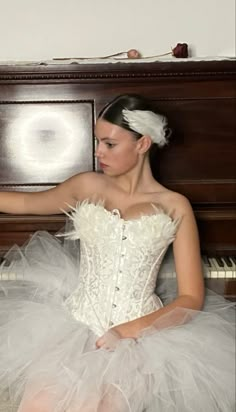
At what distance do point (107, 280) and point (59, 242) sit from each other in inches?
10.6

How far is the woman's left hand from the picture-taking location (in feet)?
4.80

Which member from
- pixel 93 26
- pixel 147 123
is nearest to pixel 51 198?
pixel 147 123

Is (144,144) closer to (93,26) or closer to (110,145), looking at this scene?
(110,145)

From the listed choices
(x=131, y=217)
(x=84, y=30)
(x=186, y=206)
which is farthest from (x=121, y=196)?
(x=84, y=30)

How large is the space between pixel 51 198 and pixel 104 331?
0.42m

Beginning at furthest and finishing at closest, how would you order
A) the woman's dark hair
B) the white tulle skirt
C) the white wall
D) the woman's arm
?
the white wall
the woman's dark hair
the woman's arm
the white tulle skirt

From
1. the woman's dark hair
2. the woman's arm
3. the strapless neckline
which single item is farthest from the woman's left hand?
the woman's dark hair

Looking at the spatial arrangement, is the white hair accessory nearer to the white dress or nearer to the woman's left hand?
the white dress

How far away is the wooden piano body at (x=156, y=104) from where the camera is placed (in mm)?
1857

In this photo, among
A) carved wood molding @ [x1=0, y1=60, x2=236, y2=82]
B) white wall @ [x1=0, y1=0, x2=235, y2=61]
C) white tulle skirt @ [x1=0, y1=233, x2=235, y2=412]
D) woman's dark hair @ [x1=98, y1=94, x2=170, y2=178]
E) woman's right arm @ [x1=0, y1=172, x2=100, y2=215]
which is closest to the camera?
white tulle skirt @ [x1=0, y1=233, x2=235, y2=412]

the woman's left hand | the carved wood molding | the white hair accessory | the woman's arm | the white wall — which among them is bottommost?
the woman's left hand

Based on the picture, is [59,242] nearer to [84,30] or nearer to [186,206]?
[186,206]

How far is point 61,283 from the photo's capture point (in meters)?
1.74

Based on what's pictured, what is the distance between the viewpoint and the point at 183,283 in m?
1.59
